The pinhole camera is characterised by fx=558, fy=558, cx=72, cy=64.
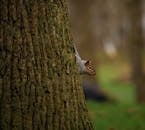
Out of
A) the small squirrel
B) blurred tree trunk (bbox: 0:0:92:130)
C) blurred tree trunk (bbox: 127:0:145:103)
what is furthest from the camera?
blurred tree trunk (bbox: 127:0:145:103)

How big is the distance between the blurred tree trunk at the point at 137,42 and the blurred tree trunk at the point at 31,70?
965cm

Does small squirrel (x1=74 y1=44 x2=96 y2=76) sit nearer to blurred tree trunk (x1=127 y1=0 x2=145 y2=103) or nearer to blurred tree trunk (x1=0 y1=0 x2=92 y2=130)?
blurred tree trunk (x1=0 y1=0 x2=92 y2=130)

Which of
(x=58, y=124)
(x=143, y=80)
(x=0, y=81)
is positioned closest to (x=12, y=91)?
(x=0, y=81)

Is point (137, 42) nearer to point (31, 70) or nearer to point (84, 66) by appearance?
point (84, 66)

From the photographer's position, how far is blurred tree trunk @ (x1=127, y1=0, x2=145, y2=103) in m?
15.9

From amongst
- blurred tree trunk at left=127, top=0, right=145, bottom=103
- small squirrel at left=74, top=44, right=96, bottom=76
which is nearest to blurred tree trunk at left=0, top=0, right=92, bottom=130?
small squirrel at left=74, top=44, right=96, bottom=76

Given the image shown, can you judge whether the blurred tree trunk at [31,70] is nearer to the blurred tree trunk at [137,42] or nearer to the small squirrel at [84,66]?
the small squirrel at [84,66]

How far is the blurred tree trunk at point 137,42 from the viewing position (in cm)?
1585

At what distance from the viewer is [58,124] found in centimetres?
635

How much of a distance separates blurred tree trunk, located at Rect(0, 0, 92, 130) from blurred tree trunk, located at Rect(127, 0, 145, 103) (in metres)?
9.65

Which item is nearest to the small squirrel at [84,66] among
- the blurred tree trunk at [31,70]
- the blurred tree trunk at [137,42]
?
the blurred tree trunk at [31,70]

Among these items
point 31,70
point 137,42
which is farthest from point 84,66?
point 137,42

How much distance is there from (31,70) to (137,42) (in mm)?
9873

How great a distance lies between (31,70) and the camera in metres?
6.26
